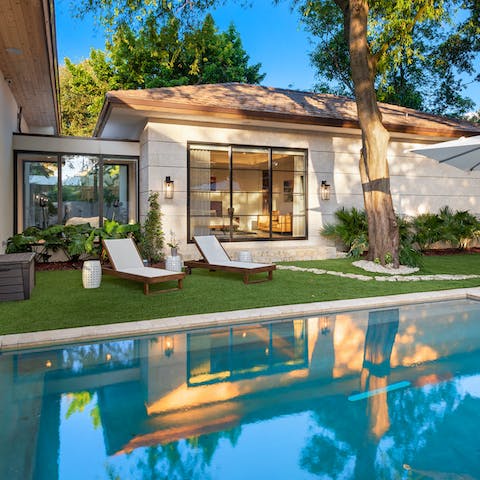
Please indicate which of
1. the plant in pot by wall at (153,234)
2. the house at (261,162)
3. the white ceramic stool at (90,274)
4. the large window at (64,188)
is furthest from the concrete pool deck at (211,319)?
the large window at (64,188)

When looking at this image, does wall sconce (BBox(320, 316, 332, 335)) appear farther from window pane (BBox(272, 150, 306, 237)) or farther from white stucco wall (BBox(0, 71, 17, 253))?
white stucco wall (BBox(0, 71, 17, 253))

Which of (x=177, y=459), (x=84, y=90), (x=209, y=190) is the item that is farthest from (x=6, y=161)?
(x=84, y=90)

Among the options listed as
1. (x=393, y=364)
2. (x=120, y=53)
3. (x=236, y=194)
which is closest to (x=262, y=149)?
(x=236, y=194)

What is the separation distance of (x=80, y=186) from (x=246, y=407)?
1029 centimetres

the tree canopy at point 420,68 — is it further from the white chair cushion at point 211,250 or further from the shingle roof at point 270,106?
the white chair cushion at point 211,250

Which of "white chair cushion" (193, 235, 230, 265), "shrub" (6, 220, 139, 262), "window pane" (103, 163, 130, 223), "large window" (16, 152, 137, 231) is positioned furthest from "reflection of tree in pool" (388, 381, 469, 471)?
"window pane" (103, 163, 130, 223)

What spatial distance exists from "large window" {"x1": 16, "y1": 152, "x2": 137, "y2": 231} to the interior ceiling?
1853 millimetres

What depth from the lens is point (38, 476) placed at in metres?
2.61

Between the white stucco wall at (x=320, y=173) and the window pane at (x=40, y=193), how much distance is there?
240 cm

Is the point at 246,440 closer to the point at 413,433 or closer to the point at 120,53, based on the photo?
the point at 413,433

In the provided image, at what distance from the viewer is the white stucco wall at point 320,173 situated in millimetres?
Result: 11312

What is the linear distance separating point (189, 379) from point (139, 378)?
1.55 ft

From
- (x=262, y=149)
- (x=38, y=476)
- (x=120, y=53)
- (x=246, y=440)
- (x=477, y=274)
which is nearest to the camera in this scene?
(x=38, y=476)

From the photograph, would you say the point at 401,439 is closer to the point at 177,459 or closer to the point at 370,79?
the point at 177,459
